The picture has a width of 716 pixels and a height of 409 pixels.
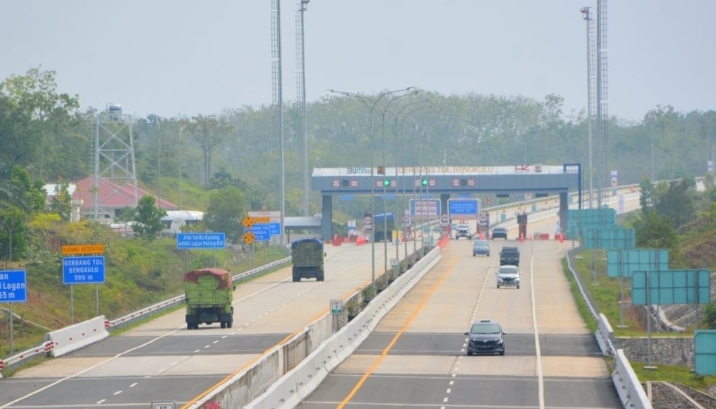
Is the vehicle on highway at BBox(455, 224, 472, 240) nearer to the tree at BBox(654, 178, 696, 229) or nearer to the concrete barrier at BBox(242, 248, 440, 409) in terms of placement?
the tree at BBox(654, 178, 696, 229)

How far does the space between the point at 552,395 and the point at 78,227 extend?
53.7m

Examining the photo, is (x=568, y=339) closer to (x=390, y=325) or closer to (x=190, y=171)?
(x=390, y=325)

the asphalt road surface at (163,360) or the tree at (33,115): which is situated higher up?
the tree at (33,115)

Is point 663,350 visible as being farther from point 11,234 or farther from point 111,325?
point 11,234

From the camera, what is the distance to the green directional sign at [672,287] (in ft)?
155

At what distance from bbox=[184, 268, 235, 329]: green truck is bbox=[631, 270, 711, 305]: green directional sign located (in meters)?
18.6

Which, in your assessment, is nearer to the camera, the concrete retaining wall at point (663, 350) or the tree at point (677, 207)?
the concrete retaining wall at point (663, 350)

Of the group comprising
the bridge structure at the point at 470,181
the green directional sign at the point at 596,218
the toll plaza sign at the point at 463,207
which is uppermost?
the bridge structure at the point at 470,181

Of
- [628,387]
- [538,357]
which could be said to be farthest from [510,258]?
[628,387]

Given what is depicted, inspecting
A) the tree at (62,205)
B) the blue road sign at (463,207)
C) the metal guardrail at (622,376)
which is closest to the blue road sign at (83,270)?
the metal guardrail at (622,376)

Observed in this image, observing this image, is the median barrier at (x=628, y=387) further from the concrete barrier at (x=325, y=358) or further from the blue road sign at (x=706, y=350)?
the concrete barrier at (x=325, y=358)

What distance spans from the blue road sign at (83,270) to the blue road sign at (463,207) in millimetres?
80505

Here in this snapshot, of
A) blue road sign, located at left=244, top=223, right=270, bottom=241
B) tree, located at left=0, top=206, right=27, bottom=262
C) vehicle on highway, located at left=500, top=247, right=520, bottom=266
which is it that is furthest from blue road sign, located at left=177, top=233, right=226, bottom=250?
vehicle on highway, located at left=500, top=247, right=520, bottom=266

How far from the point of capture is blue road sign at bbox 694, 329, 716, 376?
133 ft
